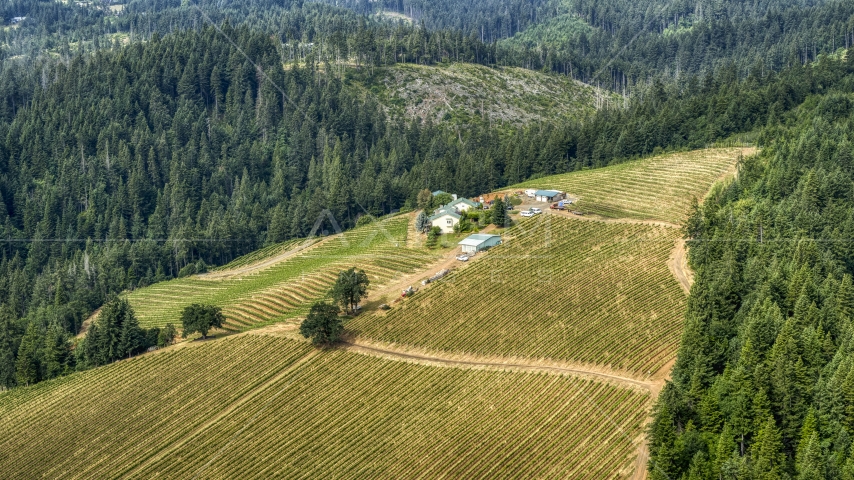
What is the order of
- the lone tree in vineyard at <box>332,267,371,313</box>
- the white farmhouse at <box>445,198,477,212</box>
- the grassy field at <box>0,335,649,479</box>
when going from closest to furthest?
the grassy field at <box>0,335,649,479</box>, the lone tree in vineyard at <box>332,267,371,313</box>, the white farmhouse at <box>445,198,477,212</box>

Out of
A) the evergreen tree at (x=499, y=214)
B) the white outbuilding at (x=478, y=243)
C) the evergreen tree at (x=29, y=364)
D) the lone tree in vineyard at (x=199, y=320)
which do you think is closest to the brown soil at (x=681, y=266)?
the white outbuilding at (x=478, y=243)

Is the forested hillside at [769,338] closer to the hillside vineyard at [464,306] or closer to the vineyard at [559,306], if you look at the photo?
the hillside vineyard at [464,306]

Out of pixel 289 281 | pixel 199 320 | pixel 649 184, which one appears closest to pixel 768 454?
pixel 199 320

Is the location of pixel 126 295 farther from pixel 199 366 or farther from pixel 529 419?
pixel 529 419

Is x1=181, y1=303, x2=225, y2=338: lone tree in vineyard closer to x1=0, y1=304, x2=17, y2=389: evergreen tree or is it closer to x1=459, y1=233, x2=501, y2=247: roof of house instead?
x1=0, y1=304, x2=17, y2=389: evergreen tree

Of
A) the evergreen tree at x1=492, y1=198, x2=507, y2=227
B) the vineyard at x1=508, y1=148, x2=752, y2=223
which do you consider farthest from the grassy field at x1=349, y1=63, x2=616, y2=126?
the evergreen tree at x1=492, y1=198, x2=507, y2=227

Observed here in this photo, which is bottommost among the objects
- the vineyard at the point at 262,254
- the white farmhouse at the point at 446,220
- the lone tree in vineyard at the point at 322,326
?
the vineyard at the point at 262,254

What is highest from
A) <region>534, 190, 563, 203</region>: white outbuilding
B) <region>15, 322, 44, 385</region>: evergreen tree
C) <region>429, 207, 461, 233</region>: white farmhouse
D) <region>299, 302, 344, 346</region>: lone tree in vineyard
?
<region>534, 190, 563, 203</region>: white outbuilding

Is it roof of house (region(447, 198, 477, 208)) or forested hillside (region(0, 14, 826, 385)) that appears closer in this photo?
roof of house (region(447, 198, 477, 208))

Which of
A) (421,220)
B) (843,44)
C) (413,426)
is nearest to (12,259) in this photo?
(421,220)
